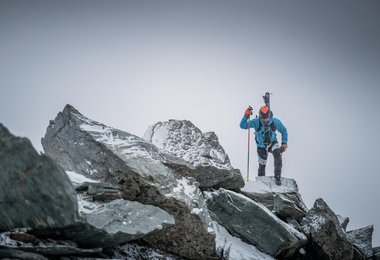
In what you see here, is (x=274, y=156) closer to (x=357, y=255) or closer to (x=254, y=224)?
(x=357, y=255)

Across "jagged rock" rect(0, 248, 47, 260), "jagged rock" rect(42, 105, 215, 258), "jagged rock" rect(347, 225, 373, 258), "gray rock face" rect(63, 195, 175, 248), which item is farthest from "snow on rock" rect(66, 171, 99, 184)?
"jagged rock" rect(347, 225, 373, 258)

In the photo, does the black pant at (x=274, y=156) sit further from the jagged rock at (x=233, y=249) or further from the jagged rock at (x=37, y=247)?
the jagged rock at (x=37, y=247)

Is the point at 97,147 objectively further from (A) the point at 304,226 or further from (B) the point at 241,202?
(A) the point at 304,226

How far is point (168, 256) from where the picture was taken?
227 inches

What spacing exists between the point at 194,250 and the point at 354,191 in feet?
554

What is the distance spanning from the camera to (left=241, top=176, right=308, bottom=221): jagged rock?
1005cm

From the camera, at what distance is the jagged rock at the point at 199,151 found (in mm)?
9273

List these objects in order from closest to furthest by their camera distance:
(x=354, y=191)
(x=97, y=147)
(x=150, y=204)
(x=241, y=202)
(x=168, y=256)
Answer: (x=168, y=256)
(x=150, y=204)
(x=97, y=147)
(x=241, y=202)
(x=354, y=191)

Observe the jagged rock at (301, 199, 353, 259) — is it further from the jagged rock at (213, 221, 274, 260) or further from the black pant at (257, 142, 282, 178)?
the black pant at (257, 142, 282, 178)

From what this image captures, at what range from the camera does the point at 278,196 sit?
10.1 meters

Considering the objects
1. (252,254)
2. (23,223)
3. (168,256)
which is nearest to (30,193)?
(23,223)

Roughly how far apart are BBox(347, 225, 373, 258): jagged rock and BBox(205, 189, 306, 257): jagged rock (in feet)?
12.4

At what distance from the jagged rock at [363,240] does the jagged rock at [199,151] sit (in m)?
5.35

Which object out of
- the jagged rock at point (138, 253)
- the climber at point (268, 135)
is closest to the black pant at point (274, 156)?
the climber at point (268, 135)
